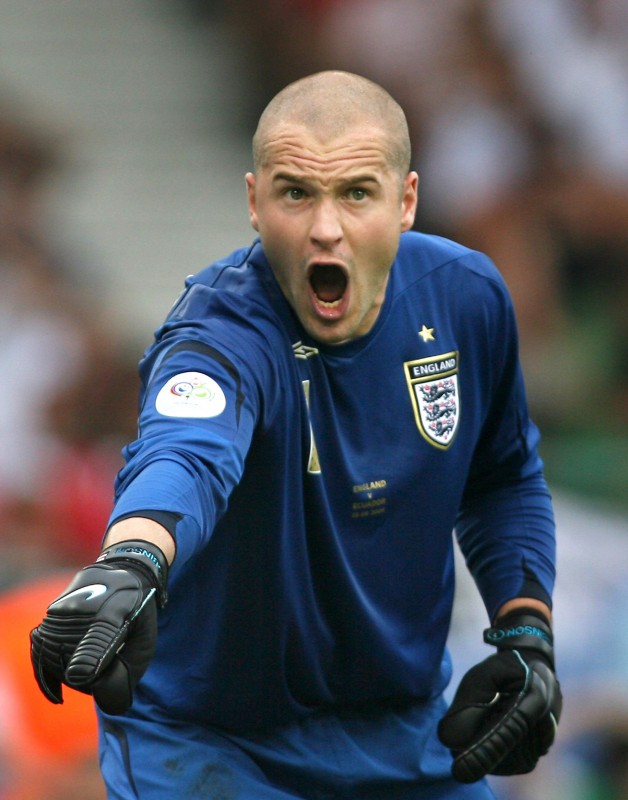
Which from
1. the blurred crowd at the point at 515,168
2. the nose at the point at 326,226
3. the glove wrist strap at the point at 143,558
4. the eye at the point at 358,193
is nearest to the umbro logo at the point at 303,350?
the nose at the point at 326,226

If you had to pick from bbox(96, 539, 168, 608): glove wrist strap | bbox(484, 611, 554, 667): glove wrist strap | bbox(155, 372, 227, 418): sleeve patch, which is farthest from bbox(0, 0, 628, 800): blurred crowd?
bbox(96, 539, 168, 608): glove wrist strap

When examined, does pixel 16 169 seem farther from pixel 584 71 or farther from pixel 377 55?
pixel 584 71

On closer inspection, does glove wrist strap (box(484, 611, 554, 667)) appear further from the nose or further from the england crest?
the nose

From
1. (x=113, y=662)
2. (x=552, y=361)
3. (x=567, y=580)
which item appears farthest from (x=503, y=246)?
(x=113, y=662)

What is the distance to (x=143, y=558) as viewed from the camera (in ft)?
7.18

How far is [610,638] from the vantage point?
227 inches

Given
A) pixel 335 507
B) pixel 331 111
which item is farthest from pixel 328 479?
pixel 331 111

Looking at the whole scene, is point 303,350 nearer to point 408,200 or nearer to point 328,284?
point 328,284

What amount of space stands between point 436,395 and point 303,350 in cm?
35

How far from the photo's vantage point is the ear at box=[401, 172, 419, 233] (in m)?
3.05

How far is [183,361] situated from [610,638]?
362 cm

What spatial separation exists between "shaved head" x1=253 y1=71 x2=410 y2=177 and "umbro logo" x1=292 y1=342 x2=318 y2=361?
1.23 ft

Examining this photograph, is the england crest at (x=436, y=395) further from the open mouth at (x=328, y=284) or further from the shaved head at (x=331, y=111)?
the shaved head at (x=331, y=111)

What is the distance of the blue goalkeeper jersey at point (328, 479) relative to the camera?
2.75 m
